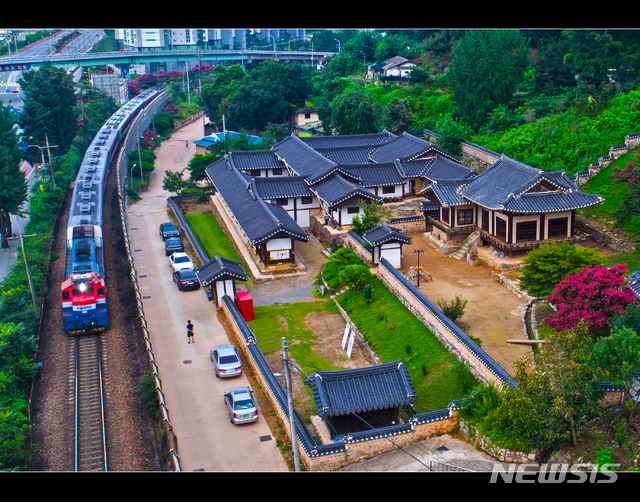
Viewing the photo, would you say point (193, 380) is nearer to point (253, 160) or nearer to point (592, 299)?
point (592, 299)

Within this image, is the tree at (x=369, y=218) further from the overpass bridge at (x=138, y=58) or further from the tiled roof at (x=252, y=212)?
the overpass bridge at (x=138, y=58)

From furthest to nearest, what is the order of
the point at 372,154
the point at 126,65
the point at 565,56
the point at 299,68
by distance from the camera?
1. the point at 126,65
2. the point at 299,68
3. the point at 565,56
4. the point at 372,154

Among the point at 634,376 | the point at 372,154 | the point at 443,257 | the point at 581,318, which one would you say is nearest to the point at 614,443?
the point at 634,376

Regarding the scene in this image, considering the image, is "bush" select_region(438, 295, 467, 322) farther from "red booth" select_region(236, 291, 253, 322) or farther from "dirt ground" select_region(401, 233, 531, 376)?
"red booth" select_region(236, 291, 253, 322)

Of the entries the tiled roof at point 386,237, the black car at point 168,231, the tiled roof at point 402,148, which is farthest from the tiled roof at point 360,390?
the tiled roof at point 402,148

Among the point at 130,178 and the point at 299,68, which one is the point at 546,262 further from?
the point at 299,68

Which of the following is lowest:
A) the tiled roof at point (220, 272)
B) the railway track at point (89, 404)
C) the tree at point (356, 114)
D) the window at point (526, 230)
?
the railway track at point (89, 404)
